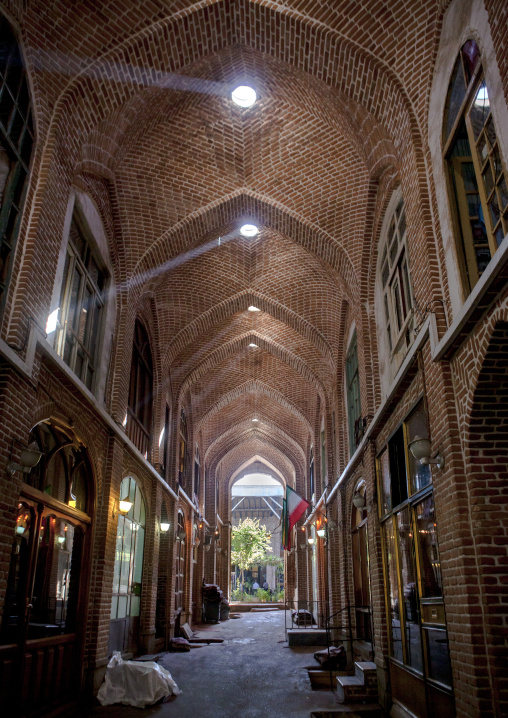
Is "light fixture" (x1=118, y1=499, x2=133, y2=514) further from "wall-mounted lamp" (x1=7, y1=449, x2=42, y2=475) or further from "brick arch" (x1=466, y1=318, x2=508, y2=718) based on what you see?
"brick arch" (x1=466, y1=318, x2=508, y2=718)

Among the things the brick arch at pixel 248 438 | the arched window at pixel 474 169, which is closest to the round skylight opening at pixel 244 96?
the arched window at pixel 474 169

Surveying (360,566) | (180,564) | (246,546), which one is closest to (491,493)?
(360,566)

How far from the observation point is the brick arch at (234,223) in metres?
11.6

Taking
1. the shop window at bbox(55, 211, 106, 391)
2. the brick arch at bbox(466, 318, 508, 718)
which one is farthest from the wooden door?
the brick arch at bbox(466, 318, 508, 718)

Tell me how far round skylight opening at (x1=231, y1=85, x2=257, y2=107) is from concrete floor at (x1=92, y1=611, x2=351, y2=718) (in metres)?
9.46

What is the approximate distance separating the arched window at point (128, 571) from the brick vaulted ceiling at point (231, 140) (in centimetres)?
387

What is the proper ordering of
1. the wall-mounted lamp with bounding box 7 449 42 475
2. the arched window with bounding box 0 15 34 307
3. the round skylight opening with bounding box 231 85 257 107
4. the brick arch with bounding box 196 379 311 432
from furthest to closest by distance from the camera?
the brick arch with bounding box 196 379 311 432 → the round skylight opening with bounding box 231 85 257 107 → the arched window with bounding box 0 15 34 307 → the wall-mounted lamp with bounding box 7 449 42 475

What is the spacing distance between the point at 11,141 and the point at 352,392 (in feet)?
30.8

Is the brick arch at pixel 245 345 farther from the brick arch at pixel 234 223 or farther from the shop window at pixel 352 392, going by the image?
the brick arch at pixel 234 223

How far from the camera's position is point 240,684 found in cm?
1026

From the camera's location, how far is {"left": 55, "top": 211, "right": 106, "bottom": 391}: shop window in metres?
8.61

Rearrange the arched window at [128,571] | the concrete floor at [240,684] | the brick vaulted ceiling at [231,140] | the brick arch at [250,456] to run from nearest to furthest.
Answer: the brick vaulted ceiling at [231,140], the concrete floor at [240,684], the arched window at [128,571], the brick arch at [250,456]

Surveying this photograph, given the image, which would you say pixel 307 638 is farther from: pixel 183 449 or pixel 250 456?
pixel 250 456

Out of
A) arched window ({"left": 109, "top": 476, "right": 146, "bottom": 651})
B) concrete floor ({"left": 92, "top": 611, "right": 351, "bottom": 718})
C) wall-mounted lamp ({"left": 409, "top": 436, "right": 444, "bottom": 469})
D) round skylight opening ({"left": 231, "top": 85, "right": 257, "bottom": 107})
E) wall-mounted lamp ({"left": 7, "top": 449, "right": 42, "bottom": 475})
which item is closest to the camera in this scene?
wall-mounted lamp ({"left": 7, "top": 449, "right": 42, "bottom": 475})
